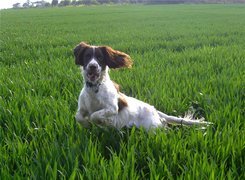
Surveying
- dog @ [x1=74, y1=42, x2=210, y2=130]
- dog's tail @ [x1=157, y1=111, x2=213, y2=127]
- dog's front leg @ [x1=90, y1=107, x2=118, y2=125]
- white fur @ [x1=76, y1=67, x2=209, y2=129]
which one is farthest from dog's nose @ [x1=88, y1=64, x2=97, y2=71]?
dog's tail @ [x1=157, y1=111, x2=213, y2=127]

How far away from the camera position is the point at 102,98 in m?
3.48

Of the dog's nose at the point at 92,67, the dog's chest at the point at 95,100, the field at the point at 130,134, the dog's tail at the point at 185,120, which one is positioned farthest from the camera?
the dog's tail at the point at 185,120

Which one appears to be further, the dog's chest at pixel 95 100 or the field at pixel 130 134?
the dog's chest at pixel 95 100

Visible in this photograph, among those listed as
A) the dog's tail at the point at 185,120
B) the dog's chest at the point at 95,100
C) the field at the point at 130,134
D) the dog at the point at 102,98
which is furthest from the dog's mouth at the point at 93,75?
the dog's tail at the point at 185,120

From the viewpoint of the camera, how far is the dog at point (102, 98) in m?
3.42

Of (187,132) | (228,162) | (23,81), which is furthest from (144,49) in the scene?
(228,162)

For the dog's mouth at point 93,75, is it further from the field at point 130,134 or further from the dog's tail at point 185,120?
the dog's tail at point 185,120

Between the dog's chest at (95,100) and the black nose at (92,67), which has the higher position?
the black nose at (92,67)

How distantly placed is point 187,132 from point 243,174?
3.46ft

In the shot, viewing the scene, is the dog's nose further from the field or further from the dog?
the field

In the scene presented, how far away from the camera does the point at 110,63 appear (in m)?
3.58

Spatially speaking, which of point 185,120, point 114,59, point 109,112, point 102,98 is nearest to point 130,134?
point 109,112

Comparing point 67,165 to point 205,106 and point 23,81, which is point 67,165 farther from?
point 23,81

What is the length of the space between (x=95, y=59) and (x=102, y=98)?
372 millimetres
